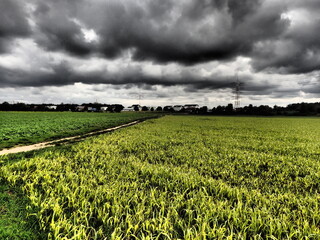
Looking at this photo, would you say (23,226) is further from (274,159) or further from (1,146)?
(1,146)

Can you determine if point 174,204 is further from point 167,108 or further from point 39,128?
point 167,108

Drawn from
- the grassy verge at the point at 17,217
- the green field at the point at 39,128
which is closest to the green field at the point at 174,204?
the grassy verge at the point at 17,217

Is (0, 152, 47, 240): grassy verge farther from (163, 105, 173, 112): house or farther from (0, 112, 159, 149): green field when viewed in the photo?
(163, 105, 173, 112): house

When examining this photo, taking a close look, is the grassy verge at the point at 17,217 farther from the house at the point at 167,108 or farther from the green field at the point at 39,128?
the house at the point at 167,108

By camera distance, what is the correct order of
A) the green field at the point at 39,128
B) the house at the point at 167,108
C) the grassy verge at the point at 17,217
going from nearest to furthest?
1. the grassy verge at the point at 17,217
2. the green field at the point at 39,128
3. the house at the point at 167,108

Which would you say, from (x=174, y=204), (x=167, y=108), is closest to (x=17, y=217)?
(x=174, y=204)

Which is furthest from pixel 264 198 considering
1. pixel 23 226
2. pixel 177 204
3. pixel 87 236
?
pixel 23 226

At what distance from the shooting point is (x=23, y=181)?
5234mm

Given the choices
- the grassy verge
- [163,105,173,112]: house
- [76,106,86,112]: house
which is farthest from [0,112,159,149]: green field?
[163,105,173,112]: house

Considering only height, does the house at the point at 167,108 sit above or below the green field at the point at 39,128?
above

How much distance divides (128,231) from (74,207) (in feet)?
5.78

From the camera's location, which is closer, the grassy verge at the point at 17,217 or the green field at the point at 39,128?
the grassy verge at the point at 17,217

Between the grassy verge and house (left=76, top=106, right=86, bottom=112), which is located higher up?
house (left=76, top=106, right=86, bottom=112)

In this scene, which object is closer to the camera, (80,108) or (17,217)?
(17,217)
